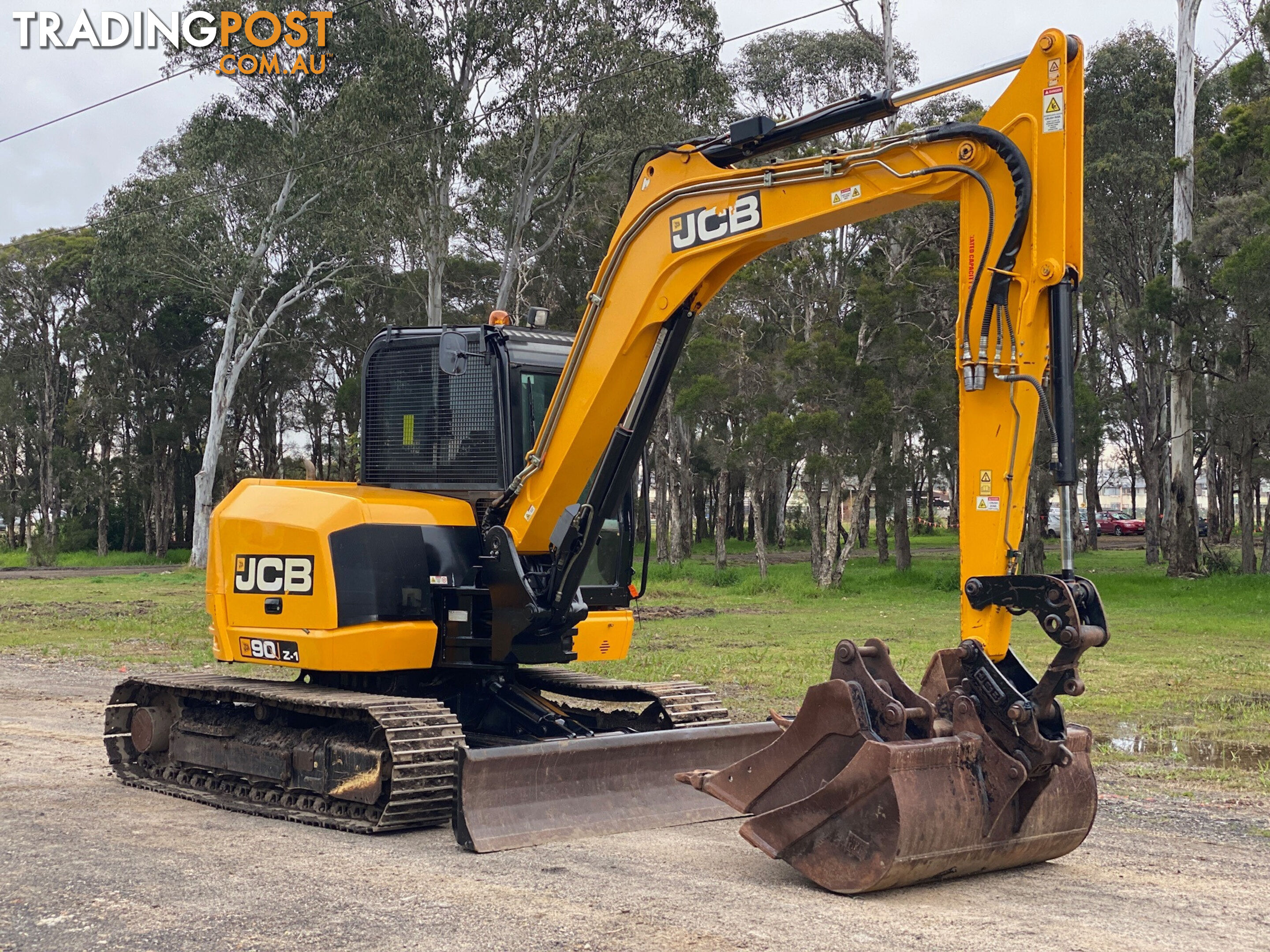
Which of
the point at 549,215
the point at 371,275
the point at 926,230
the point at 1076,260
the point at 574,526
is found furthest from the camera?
the point at 371,275

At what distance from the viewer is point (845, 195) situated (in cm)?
695

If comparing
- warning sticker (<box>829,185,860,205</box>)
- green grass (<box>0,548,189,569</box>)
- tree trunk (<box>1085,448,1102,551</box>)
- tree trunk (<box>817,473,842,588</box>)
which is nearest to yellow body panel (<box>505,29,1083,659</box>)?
warning sticker (<box>829,185,860,205</box>)

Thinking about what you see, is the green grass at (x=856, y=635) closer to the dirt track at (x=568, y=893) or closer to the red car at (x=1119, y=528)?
the dirt track at (x=568, y=893)

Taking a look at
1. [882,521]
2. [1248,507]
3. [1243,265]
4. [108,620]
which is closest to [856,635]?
[1243,265]

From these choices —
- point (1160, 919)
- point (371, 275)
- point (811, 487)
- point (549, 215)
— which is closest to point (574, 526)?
point (1160, 919)

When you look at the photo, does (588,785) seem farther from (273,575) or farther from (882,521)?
(882,521)

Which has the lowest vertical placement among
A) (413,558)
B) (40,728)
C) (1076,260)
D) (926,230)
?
(40,728)

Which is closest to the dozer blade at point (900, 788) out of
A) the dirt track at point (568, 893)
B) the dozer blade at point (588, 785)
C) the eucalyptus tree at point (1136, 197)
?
the dirt track at point (568, 893)

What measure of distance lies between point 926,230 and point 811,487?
7140mm

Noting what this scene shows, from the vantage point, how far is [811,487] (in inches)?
1329

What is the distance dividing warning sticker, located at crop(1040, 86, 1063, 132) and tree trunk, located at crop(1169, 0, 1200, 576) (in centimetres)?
2928

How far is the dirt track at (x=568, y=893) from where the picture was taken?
18.4 ft

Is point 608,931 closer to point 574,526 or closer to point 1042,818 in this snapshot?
point 1042,818

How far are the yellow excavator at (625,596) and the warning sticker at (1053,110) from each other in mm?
27
